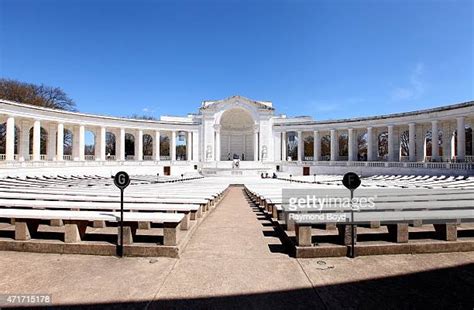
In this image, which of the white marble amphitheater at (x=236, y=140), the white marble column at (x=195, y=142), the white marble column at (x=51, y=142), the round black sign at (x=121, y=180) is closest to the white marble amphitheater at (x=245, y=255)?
the round black sign at (x=121, y=180)

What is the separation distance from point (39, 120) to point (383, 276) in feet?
145

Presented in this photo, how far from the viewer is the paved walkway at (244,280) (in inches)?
154

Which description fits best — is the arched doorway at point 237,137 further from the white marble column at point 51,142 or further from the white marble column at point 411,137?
the white marble column at point 51,142

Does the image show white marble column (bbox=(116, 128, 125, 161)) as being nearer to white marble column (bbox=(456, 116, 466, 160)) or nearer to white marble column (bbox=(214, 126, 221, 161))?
white marble column (bbox=(214, 126, 221, 161))

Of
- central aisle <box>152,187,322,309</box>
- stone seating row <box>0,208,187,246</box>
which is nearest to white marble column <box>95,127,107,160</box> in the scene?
stone seating row <box>0,208,187,246</box>

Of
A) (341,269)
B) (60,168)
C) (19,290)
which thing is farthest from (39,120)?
(341,269)

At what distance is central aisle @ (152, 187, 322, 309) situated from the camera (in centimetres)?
395

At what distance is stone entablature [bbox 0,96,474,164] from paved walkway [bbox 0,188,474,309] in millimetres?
35870

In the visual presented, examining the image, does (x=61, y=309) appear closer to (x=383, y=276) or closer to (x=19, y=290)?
(x=19, y=290)

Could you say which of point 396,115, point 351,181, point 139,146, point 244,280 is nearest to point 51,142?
point 139,146

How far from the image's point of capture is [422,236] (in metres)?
6.62

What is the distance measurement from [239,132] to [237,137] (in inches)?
51.9

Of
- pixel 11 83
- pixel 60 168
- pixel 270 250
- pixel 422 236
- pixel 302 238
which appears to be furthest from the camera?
pixel 11 83

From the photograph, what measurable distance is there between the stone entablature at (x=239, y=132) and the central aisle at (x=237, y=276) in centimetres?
3708
